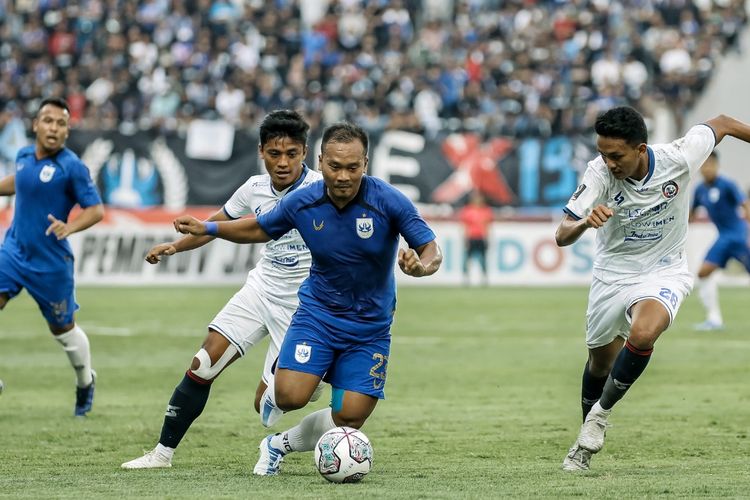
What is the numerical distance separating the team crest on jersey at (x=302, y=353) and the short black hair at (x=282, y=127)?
5.03 feet

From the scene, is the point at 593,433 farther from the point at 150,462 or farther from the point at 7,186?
the point at 7,186

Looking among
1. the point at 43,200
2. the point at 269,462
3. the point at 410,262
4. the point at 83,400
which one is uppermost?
the point at 410,262

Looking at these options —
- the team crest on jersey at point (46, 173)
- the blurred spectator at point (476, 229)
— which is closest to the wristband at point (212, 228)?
the team crest on jersey at point (46, 173)

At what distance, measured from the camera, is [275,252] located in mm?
9320

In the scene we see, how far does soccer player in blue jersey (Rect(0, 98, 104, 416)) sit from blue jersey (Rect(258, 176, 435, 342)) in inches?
145

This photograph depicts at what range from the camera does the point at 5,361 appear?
15.8 meters

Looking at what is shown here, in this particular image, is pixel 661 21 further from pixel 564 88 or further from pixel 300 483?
pixel 300 483

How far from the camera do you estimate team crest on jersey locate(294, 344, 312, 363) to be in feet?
25.9

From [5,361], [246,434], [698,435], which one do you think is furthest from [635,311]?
[5,361]

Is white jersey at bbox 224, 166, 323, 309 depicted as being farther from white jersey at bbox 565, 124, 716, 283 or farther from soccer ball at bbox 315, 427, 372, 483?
white jersey at bbox 565, 124, 716, 283

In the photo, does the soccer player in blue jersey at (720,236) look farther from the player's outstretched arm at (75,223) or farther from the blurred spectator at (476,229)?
the player's outstretched arm at (75,223)

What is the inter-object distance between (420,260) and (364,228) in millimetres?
556

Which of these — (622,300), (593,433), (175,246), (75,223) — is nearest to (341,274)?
(175,246)

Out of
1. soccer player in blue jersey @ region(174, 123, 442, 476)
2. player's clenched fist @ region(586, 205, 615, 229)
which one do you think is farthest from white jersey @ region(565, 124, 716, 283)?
soccer player in blue jersey @ region(174, 123, 442, 476)
